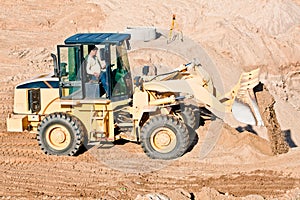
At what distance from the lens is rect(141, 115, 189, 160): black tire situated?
32.2 feet

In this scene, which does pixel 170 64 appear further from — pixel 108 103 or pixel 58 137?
pixel 58 137

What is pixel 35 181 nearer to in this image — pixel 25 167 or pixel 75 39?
pixel 25 167

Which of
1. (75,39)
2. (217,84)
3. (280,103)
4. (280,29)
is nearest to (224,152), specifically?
(75,39)

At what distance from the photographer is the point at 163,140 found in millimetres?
9930

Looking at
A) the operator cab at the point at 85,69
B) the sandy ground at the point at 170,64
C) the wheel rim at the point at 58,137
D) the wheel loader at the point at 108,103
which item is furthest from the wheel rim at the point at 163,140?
the wheel rim at the point at 58,137

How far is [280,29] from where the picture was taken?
21.3m

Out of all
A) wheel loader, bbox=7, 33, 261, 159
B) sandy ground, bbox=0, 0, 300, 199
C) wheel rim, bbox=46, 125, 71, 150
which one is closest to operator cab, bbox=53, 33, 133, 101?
wheel loader, bbox=7, 33, 261, 159

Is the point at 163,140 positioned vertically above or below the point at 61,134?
below

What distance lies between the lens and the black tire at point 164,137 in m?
9.81

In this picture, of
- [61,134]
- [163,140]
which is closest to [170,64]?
[163,140]

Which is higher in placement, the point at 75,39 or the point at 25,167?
the point at 75,39

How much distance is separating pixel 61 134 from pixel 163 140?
179 centimetres

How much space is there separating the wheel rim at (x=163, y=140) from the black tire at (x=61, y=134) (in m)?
1.25

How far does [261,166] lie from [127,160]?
236 cm
